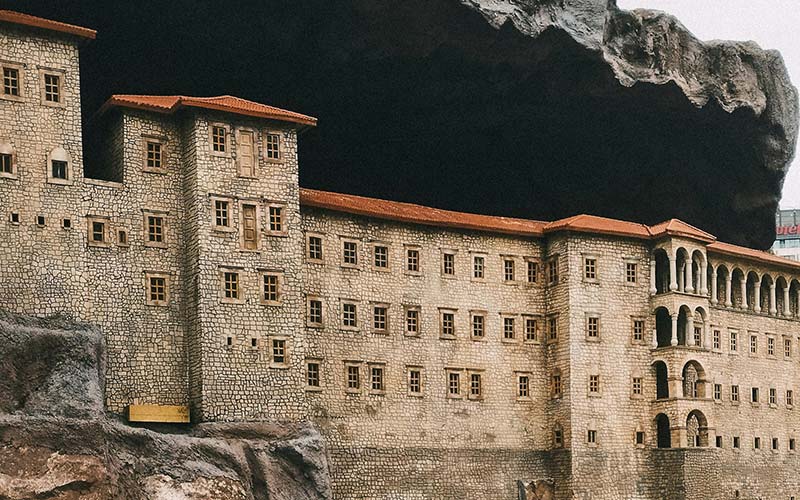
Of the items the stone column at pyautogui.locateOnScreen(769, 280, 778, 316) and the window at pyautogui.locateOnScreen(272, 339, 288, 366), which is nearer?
the window at pyautogui.locateOnScreen(272, 339, 288, 366)

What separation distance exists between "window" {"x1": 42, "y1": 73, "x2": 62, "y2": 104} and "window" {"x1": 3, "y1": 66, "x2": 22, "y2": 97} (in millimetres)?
1002

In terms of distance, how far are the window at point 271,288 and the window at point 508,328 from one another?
1523 centimetres

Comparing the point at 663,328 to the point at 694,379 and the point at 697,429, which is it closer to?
the point at 694,379

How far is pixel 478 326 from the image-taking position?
68875mm

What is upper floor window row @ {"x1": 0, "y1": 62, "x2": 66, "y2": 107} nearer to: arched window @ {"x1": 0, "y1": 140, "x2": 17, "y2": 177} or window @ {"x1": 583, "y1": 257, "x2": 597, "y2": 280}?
arched window @ {"x1": 0, "y1": 140, "x2": 17, "y2": 177}

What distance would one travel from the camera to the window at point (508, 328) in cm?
6988

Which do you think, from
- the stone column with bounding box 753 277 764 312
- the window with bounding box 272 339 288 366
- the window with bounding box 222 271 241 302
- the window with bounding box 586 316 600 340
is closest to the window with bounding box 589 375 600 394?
the window with bounding box 586 316 600 340

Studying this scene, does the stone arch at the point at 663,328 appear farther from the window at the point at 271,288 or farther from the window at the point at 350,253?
the window at the point at 271,288

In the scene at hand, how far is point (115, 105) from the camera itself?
57.2 meters

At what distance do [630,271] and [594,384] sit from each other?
634cm

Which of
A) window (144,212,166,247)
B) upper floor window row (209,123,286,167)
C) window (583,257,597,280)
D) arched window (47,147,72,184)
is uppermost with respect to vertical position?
upper floor window row (209,123,286,167)

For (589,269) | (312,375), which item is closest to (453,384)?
(312,375)

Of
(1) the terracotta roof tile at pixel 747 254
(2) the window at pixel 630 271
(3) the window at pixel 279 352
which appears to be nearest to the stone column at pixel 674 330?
(2) the window at pixel 630 271

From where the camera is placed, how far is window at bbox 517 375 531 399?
69688 millimetres
